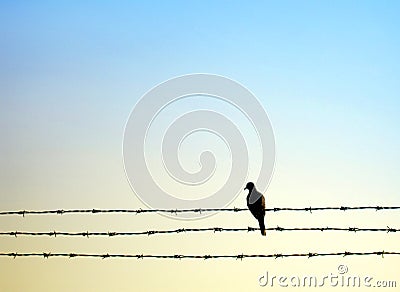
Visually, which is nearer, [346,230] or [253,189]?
[346,230]

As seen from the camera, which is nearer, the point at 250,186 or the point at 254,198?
the point at 254,198

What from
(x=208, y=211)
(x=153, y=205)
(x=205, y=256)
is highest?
(x=153, y=205)

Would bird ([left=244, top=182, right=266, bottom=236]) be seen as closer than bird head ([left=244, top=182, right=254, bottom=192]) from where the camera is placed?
Yes

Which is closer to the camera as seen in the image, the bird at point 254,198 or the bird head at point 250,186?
the bird at point 254,198

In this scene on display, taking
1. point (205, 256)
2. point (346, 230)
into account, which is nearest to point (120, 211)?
point (205, 256)

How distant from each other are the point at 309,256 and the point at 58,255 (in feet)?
10.7

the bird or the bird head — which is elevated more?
the bird head

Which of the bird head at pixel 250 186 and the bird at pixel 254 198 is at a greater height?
the bird head at pixel 250 186

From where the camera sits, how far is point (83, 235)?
10.1 m

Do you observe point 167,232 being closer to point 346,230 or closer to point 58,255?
point 58,255

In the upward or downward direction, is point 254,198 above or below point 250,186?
below

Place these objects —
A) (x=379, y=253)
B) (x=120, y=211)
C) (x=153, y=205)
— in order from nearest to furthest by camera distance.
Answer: (x=379, y=253), (x=120, y=211), (x=153, y=205)

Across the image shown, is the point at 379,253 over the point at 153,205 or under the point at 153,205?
under

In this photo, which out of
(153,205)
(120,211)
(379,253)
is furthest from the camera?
(153,205)
